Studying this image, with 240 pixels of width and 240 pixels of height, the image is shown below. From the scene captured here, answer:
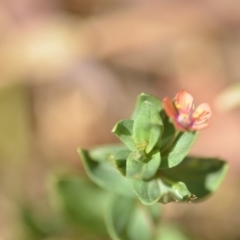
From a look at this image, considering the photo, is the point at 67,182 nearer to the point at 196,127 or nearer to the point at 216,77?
the point at 196,127

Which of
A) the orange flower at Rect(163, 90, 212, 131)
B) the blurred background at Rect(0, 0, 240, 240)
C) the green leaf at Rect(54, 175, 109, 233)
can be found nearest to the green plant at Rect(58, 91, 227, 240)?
the orange flower at Rect(163, 90, 212, 131)

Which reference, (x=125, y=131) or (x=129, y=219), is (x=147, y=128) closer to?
(x=125, y=131)

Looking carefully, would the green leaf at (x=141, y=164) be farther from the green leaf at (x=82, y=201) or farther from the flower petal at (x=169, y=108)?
the green leaf at (x=82, y=201)

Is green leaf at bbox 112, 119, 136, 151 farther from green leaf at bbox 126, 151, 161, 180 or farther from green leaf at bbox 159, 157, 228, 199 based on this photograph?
green leaf at bbox 159, 157, 228, 199

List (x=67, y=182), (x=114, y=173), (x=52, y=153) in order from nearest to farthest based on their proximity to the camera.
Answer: (x=114, y=173) → (x=67, y=182) → (x=52, y=153)

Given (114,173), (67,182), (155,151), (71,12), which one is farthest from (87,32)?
(155,151)

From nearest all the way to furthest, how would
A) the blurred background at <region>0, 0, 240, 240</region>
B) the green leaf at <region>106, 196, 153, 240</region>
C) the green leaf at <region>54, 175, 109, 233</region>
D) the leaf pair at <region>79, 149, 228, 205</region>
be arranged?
the leaf pair at <region>79, 149, 228, 205</region> → the green leaf at <region>106, 196, 153, 240</region> → the green leaf at <region>54, 175, 109, 233</region> → the blurred background at <region>0, 0, 240, 240</region>
